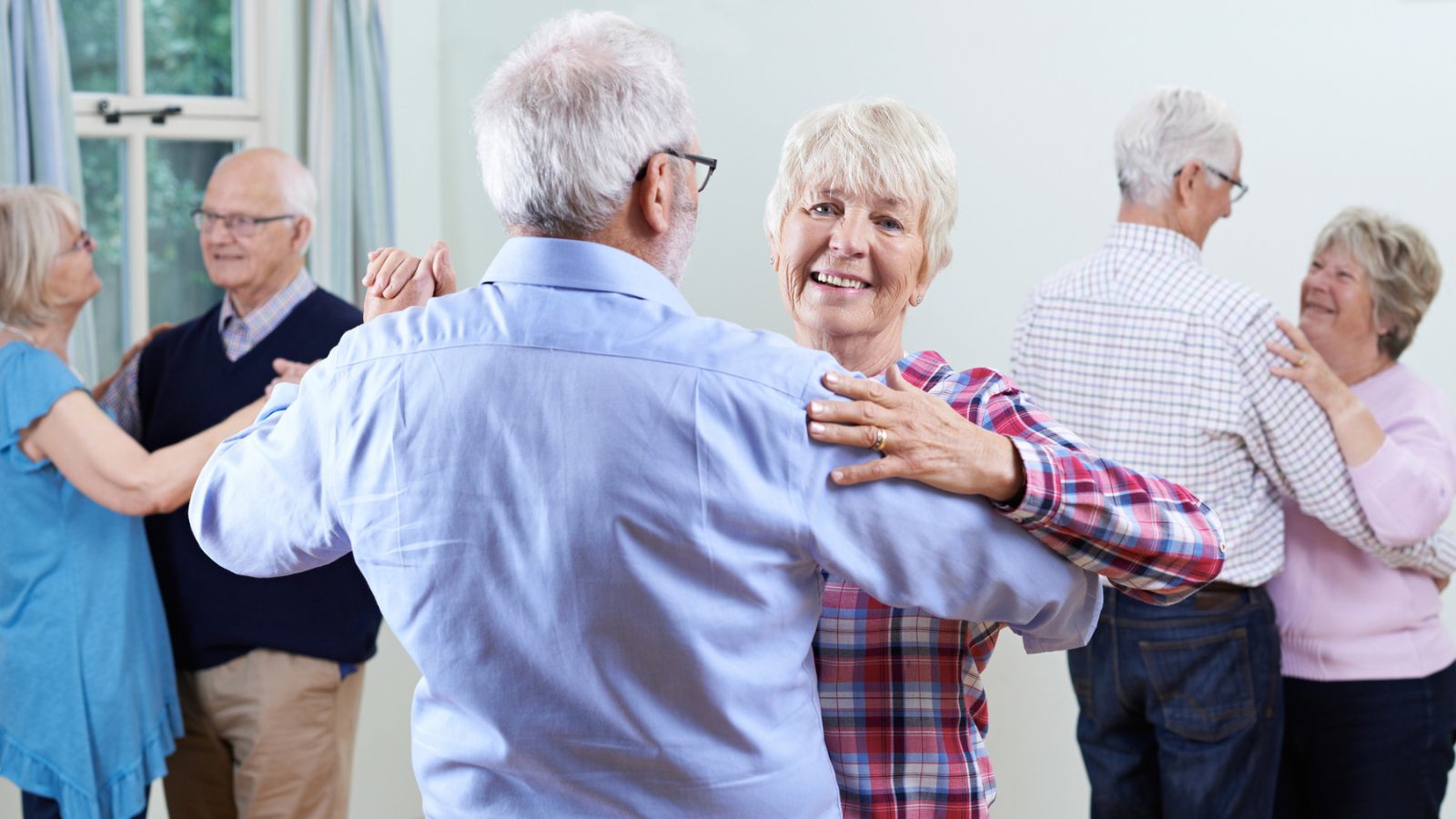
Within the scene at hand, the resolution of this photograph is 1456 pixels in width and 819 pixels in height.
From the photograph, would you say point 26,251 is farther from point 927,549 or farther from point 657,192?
point 927,549

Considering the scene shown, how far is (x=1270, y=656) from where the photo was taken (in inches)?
104

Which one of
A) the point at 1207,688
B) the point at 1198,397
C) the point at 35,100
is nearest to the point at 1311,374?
the point at 1198,397

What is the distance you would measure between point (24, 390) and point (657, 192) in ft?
6.41

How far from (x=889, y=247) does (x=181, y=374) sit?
1.93 meters

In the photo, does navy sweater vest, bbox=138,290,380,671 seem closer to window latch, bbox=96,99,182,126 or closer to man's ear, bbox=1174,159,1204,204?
window latch, bbox=96,99,182,126

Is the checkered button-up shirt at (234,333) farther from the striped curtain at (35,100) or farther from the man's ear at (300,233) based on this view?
the striped curtain at (35,100)

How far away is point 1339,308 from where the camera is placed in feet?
9.06

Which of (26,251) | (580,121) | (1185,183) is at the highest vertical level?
(580,121)

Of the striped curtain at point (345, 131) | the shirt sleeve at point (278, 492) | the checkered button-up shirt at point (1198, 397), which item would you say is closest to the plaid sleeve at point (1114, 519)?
the shirt sleeve at point (278, 492)

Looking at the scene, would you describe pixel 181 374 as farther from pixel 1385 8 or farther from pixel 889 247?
pixel 1385 8

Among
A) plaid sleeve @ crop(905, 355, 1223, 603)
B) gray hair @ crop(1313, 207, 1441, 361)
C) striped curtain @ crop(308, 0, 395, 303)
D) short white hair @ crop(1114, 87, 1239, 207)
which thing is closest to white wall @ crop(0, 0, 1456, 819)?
striped curtain @ crop(308, 0, 395, 303)

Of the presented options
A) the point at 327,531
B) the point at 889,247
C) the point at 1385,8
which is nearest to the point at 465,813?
the point at 327,531

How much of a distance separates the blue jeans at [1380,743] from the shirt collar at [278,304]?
226cm

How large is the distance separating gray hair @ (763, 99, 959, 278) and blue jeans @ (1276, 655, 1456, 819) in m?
1.54
